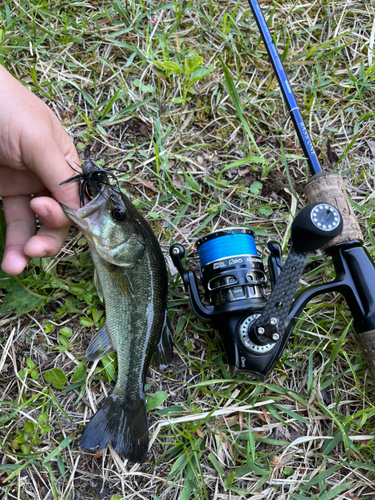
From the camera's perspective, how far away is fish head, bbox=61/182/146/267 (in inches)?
104

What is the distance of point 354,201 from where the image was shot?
3.41 meters

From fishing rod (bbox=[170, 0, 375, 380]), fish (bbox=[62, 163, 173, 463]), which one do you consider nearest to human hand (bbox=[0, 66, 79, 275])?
fish (bbox=[62, 163, 173, 463])

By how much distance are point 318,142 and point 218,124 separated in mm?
954

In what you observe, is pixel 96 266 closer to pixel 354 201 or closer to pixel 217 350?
pixel 217 350

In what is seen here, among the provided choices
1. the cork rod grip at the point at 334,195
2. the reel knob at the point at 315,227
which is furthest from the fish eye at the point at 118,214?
the cork rod grip at the point at 334,195

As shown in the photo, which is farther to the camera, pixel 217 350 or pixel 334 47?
pixel 334 47

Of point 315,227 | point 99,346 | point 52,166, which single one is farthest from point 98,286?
point 315,227

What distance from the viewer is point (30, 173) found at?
2.82 m

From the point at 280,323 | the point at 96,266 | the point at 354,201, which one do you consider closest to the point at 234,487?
the point at 280,323

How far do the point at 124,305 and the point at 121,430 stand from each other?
879 mm

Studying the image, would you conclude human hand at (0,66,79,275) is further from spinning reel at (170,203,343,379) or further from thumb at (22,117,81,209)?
spinning reel at (170,203,343,379)

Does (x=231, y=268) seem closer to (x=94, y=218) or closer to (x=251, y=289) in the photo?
(x=251, y=289)

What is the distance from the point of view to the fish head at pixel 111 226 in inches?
104

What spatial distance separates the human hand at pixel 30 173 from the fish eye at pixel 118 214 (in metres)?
0.27
